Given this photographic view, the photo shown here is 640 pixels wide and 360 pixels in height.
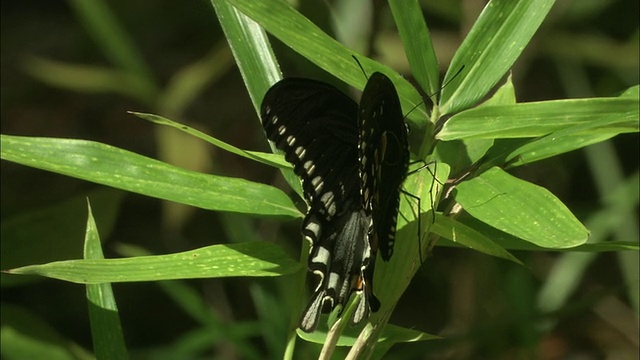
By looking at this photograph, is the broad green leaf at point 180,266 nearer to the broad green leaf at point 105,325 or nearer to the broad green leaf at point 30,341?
the broad green leaf at point 105,325

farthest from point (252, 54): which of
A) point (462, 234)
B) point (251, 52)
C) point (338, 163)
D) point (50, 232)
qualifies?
point (50, 232)

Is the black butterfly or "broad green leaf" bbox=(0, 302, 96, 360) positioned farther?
"broad green leaf" bbox=(0, 302, 96, 360)

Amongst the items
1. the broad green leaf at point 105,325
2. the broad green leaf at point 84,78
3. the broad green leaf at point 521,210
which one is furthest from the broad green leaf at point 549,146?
the broad green leaf at point 84,78

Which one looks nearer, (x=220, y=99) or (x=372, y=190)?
(x=372, y=190)

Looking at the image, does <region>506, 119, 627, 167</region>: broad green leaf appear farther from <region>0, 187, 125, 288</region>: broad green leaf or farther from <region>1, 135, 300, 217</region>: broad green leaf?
<region>0, 187, 125, 288</region>: broad green leaf

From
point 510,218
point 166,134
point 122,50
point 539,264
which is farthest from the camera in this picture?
point 539,264

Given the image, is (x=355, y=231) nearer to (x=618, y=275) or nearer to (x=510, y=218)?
(x=510, y=218)

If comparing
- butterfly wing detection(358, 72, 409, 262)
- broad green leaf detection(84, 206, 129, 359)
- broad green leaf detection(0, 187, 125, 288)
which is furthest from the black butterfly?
broad green leaf detection(0, 187, 125, 288)

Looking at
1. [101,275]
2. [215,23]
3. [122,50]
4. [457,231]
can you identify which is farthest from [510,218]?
[215,23]
